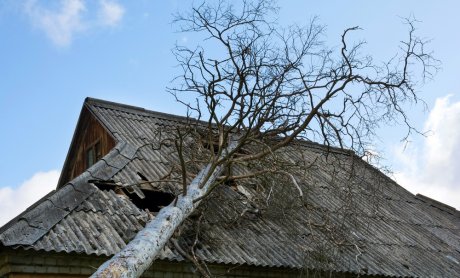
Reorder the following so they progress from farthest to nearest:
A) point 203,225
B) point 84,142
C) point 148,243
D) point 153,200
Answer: point 84,142 → point 153,200 → point 203,225 → point 148,243

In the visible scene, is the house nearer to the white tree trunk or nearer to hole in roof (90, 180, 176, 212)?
hole in roof (90, 180, 176, 212)

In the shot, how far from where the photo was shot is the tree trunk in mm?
5305

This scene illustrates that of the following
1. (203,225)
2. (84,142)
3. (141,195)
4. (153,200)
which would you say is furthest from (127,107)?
(203,225)

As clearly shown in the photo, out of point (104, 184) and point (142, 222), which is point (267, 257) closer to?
point (142, 222)

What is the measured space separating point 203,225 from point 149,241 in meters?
2.69

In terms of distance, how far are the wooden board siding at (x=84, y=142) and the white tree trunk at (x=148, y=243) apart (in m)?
4.24

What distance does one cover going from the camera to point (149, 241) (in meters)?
6.08

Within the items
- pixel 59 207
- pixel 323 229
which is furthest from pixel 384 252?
pixel 59 207

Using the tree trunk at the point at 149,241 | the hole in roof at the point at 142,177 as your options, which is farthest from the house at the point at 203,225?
the tree trunk at the point at 149,241

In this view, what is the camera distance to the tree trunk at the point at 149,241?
5305 millimetres

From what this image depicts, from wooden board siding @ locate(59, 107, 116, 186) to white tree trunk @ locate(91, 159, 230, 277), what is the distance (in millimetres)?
4239

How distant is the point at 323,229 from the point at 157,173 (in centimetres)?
304

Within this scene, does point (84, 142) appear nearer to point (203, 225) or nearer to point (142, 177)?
point (142, 177)

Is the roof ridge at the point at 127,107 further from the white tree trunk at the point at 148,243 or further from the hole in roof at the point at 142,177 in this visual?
the white tree trunk at the point at 148,243
